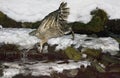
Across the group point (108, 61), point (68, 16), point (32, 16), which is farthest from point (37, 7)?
point (108, 61)

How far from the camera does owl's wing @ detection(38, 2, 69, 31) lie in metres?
6.54

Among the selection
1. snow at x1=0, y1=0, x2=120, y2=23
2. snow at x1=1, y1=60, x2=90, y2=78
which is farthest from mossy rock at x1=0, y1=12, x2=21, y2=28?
snow at x1=1, y1=60, x2=90, y2=78

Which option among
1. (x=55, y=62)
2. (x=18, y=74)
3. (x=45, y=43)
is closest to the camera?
(x=18, y=74)

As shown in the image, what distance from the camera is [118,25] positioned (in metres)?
7.18

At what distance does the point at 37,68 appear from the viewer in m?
5.84

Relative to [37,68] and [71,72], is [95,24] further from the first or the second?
[37,68]

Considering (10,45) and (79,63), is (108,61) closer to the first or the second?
(79,63)

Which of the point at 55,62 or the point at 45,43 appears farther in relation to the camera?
the point at 45,43

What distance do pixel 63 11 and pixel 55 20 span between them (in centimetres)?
30

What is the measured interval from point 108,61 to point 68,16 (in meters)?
1.49

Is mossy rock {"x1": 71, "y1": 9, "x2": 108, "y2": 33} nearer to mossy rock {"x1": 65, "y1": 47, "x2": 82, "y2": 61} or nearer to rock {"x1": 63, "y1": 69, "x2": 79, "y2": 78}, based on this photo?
mossy rock {"x1": 65, "y1": 47, "x2": 82, "y2": 61}

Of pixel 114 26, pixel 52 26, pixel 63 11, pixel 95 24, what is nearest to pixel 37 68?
pixel 52 26

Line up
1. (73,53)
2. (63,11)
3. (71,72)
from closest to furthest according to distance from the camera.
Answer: (71,72)
(73,53)
(63,11)

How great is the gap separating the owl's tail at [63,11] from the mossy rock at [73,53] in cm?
75
